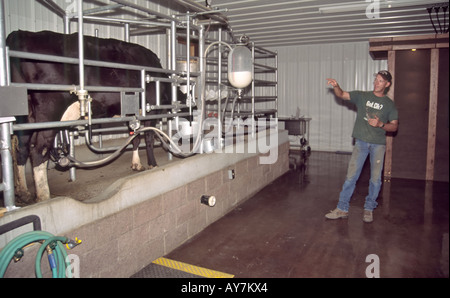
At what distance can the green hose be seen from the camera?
202 centimetres

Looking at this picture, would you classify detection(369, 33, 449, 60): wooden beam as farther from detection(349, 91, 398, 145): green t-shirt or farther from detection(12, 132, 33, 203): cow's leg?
detection(12, 132, 33, 203): cow's leg

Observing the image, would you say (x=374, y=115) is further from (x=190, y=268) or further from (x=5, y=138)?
(x=5, y=138)

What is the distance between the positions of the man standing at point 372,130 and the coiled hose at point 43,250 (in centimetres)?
339

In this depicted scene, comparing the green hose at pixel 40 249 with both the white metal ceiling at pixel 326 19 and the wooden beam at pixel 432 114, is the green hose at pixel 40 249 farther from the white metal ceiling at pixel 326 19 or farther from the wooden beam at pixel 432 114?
the wooden beam at pixel 432 114

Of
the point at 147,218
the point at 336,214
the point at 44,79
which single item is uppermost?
the point at 44,79

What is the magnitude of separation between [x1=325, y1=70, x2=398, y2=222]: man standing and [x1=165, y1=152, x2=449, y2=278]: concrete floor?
11.0 inches

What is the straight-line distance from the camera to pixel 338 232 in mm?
4176

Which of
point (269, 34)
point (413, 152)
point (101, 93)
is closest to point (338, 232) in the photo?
point (101, 93)

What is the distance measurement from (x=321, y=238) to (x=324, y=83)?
7620 millimetres

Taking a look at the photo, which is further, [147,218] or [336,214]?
[336,214]

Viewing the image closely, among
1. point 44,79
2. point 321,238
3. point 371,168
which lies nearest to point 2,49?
point 44,79

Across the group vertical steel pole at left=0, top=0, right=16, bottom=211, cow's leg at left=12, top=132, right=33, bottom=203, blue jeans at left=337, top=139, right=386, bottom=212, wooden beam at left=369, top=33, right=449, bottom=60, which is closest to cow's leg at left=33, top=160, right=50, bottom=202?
cow's leg at left=12, top=132, right=33, bottom=203

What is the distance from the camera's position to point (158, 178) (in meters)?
3.53
